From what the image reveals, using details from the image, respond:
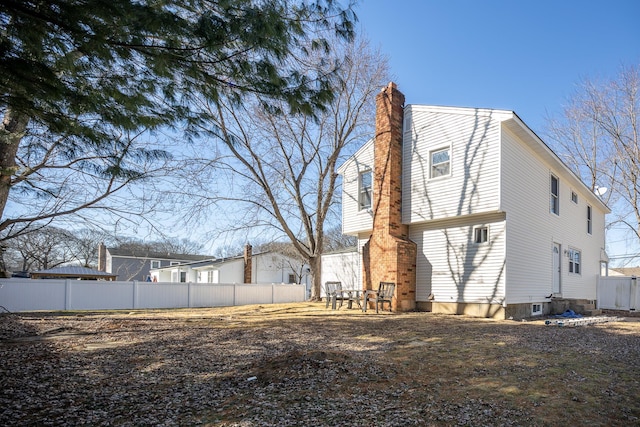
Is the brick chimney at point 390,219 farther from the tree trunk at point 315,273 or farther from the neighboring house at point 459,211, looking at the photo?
the tree trunk at point 315,273

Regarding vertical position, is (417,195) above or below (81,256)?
above

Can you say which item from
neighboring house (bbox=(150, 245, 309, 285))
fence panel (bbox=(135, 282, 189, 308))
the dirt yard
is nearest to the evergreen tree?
the dirt yard

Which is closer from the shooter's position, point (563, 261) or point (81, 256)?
point (563, 261)

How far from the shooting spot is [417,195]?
1316cm

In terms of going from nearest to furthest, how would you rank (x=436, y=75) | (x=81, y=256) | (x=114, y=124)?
(x=114, y=124)
(x=436, y=75)
(x=81, y=256)

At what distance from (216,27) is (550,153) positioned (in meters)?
12.4

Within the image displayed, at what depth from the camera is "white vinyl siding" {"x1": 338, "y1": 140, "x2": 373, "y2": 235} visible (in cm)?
1456

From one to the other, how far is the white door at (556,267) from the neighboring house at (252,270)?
18.1 meters

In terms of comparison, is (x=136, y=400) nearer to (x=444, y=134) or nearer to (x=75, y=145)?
(x=75, y=145)

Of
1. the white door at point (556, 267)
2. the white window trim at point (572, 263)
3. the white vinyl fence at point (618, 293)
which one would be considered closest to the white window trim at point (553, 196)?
the white door at point (556, 267)

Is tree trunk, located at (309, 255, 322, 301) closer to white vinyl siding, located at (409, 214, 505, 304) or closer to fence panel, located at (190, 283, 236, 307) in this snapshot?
fence panel, located at (190, 283, 236, 307)

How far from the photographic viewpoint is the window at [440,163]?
12.7 m

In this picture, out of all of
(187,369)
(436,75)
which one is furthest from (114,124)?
(436,75)

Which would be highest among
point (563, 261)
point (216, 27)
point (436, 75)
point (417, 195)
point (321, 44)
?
point (436, 75)
